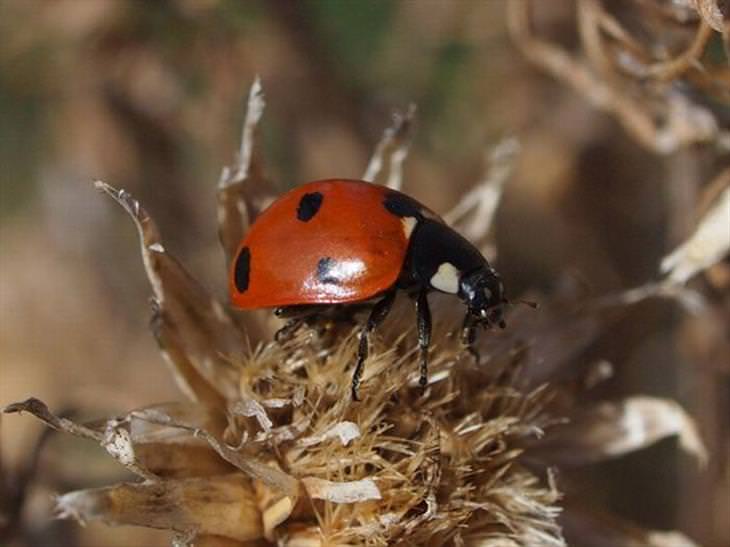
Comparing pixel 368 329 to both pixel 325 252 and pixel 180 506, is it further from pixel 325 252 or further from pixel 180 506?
pixel 180 506

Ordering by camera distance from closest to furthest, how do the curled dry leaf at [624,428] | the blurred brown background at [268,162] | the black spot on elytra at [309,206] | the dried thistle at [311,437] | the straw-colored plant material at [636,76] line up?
the dried thistle at [311,437] < the black spot on elytra at [309,206] < the straw-colored plant material at [636,76] < the curled dry leaf at [624,428] < the blurred brown background at [268,162]

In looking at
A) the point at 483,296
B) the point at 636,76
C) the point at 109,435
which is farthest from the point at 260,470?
the point at 636,76

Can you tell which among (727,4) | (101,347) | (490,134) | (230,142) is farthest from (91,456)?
(727,4)

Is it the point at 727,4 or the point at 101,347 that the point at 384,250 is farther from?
the point at 101,347

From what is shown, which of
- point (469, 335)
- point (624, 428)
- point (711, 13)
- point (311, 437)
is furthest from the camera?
point (624, 428)

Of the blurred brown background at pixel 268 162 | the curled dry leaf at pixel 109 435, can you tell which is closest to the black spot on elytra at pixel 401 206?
the curled dry leaf at pixel 109 435

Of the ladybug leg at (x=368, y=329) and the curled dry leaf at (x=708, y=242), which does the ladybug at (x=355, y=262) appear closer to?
the ladybug leg at (x=368, y=329)

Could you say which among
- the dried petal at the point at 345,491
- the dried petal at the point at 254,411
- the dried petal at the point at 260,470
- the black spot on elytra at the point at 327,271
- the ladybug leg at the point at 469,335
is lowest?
the dried petal at the point at 345,491

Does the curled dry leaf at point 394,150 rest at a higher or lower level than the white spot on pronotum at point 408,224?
higher
